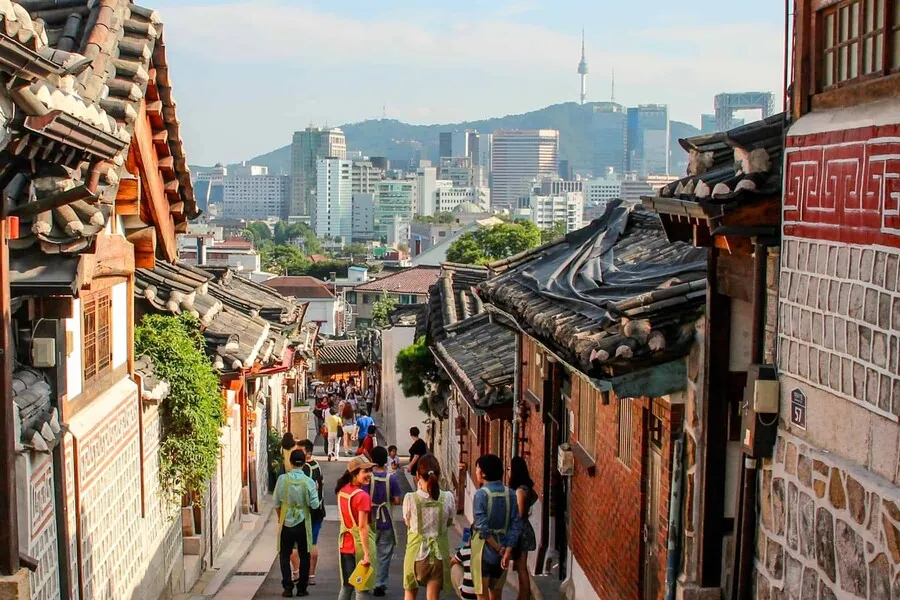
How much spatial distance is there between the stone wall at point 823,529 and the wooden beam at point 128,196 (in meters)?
7.65

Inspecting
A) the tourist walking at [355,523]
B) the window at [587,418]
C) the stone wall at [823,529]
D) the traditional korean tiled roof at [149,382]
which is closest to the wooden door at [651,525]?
the window at [587,418]

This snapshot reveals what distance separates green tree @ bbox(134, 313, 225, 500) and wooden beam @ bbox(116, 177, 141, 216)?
2487 mm

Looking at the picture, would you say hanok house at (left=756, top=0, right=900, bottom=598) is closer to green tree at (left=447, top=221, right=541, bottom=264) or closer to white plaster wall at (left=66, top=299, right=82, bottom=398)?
white plaster wall at (left=66, top=299, right=82, bottom=398)

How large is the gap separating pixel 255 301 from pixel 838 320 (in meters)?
20.5

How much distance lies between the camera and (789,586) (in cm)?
699

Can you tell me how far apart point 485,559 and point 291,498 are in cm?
327

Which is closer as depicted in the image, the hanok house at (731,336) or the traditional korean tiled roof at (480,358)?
the hanok house at (731,336)

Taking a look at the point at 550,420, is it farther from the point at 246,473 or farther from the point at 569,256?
the point at 246,473

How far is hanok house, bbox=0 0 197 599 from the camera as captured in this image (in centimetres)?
852

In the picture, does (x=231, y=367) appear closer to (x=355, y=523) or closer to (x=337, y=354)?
(x=355, y=523)

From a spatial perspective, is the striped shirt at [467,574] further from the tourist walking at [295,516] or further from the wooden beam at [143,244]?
the wooden beam at [143,244]

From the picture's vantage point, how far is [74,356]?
1107cm

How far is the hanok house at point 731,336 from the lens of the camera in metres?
7.28

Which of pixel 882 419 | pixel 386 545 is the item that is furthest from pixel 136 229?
pixel 882 419
